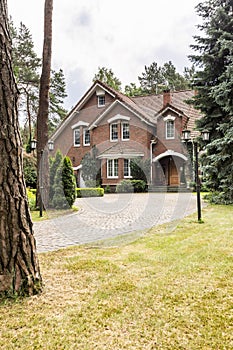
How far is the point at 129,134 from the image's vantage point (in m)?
22.0

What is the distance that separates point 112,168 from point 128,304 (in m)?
18.9

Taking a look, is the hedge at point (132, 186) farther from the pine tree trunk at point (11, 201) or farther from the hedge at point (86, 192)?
the pine tree trunk at point (11, 201)

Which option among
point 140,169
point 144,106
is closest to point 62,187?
point 140,169

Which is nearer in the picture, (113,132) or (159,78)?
(113,132)

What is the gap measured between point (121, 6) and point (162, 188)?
11850 mm

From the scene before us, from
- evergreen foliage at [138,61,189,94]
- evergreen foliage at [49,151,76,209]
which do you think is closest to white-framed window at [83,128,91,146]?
evergreen foliage at [49,151,76,209]

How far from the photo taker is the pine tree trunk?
2.85 m

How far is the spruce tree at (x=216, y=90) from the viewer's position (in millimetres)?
10773

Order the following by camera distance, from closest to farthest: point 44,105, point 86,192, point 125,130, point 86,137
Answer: point 44,105
point 86,192
point 125,130
point 86,137

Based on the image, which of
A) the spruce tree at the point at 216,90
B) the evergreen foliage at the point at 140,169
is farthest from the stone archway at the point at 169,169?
the spruce tree at the point at 216,90

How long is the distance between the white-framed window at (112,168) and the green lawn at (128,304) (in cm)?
1689

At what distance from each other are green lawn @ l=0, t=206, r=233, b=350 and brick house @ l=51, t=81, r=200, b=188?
16218mm

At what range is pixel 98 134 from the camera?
23.3 meters

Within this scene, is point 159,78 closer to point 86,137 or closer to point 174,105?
point 174,105
